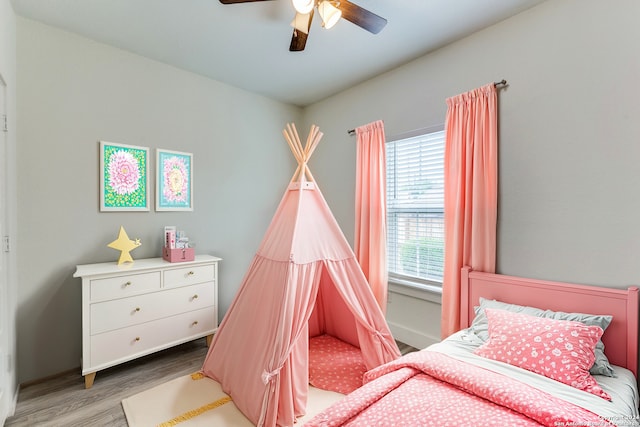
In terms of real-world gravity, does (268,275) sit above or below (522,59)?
below

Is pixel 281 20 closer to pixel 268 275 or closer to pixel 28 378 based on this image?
pixel 268 275

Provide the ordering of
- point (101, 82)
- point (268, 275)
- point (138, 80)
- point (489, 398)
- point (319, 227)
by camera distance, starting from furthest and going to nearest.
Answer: point (138, 80)
point (101, 82)
point (319, 227)
point (268, 275)
point (489, 398)

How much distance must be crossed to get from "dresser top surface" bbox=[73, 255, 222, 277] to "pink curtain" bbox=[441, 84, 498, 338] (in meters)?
2.16

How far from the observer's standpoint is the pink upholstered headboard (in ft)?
5.39

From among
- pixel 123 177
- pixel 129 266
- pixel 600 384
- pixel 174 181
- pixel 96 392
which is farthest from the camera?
pixel 174 181

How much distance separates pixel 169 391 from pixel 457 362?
1.99 meters

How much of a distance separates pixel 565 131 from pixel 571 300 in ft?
3.61

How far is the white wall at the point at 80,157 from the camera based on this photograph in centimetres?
223

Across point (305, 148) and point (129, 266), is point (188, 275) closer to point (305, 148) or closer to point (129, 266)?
point (129, 266)

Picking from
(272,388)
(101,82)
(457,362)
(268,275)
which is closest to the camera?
(457,362)

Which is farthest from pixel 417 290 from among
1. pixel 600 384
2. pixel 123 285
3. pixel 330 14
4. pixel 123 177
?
pixel 123 177

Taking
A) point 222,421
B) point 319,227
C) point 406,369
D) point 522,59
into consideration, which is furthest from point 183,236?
point 522,59

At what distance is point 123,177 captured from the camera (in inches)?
104

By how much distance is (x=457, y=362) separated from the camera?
1.54 metres
